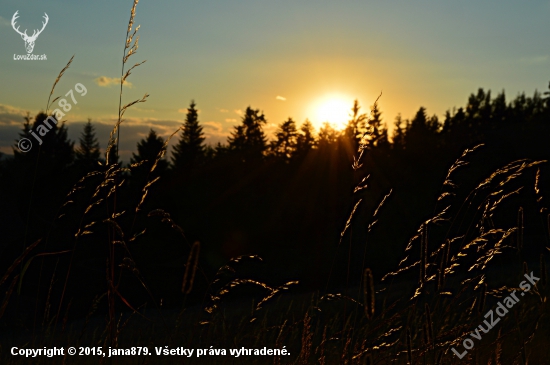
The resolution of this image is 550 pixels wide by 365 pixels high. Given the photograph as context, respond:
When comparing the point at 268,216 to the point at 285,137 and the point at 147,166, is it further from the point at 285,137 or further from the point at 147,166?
the point at 285,137

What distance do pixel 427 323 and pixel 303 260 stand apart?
15122 mm

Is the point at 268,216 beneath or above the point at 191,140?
beneath

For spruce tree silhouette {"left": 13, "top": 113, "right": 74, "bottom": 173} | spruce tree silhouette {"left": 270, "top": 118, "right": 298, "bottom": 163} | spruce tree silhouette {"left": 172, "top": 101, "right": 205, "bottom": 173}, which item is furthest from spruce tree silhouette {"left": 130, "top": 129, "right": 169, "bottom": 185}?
spruce tree silhouette {"left": 270, "top": 118, "right": 298, "bottom": 163}

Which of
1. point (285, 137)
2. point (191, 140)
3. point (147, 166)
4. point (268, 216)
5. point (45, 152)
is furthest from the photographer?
point (285, 137)

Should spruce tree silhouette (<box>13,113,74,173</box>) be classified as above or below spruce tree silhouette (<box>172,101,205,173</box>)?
below

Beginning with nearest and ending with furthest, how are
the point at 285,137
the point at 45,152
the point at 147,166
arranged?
1. the point at 147,166
2. the point at 45,152
3. the point at 285,137

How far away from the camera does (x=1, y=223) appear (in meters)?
14.5

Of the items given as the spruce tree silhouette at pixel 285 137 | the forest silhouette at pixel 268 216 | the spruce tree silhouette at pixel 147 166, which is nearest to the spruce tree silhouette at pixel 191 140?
the spruce tree silhouette at pixel 285 137

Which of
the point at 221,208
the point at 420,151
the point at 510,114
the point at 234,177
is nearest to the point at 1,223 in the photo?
the point at 221,208

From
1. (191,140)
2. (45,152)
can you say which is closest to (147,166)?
(45,152)

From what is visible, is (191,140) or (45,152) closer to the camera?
(45,152)

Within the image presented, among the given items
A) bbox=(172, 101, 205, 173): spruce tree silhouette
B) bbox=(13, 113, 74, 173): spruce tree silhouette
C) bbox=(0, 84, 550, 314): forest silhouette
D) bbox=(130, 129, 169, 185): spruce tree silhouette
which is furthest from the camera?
bbox=(172, 101, 205, 173): spruce tree silhouette

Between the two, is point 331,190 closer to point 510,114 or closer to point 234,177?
point 234,177

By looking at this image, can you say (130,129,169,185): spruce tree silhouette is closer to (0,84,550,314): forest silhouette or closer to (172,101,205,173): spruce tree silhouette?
(0,84,550,314): forest silhouette
